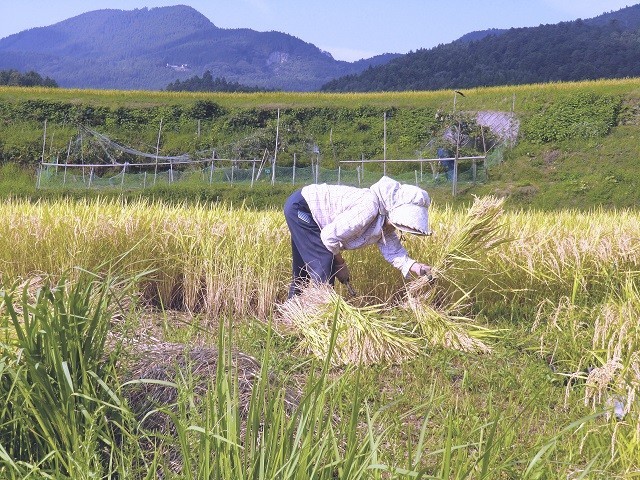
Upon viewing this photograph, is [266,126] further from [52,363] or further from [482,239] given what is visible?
[52,363]

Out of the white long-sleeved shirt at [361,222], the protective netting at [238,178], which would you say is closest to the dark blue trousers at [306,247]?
the white long-sleeved shirt at [361,222]

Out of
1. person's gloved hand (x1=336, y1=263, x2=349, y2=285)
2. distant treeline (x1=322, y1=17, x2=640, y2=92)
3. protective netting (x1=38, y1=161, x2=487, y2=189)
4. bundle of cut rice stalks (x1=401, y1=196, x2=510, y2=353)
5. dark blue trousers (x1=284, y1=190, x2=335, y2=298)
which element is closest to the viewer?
bundle of cut rice stalks (x1=401, y1=196, x2=510, y2=353)

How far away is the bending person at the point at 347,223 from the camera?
4.57 meters

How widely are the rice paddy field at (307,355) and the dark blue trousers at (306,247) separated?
0.94 feet

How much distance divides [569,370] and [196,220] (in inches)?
131

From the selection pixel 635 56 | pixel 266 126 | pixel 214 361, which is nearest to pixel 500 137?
pixel 266 126

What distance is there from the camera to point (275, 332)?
4.54m

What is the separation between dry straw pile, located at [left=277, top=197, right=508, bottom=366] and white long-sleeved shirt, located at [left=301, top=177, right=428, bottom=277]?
9.5 inches

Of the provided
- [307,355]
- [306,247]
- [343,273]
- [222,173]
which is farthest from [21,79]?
[307,355]

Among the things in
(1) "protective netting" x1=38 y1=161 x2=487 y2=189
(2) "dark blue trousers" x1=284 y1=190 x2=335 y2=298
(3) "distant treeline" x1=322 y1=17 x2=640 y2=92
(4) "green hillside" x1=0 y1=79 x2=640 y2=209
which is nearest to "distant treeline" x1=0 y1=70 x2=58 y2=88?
(4) "green hillside" x1=0 y1=79 x2=640 y2=209

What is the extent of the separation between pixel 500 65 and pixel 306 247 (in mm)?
94985

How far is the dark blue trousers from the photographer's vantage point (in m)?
4.91

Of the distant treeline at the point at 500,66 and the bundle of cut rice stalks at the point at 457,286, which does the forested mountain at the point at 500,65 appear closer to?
the distant treeline at the point at 500,66

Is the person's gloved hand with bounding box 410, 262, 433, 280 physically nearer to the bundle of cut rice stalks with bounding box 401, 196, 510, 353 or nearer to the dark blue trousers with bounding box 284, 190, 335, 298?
the bundle of cut rice stalks with bounding box 401, 196, 510, 353
